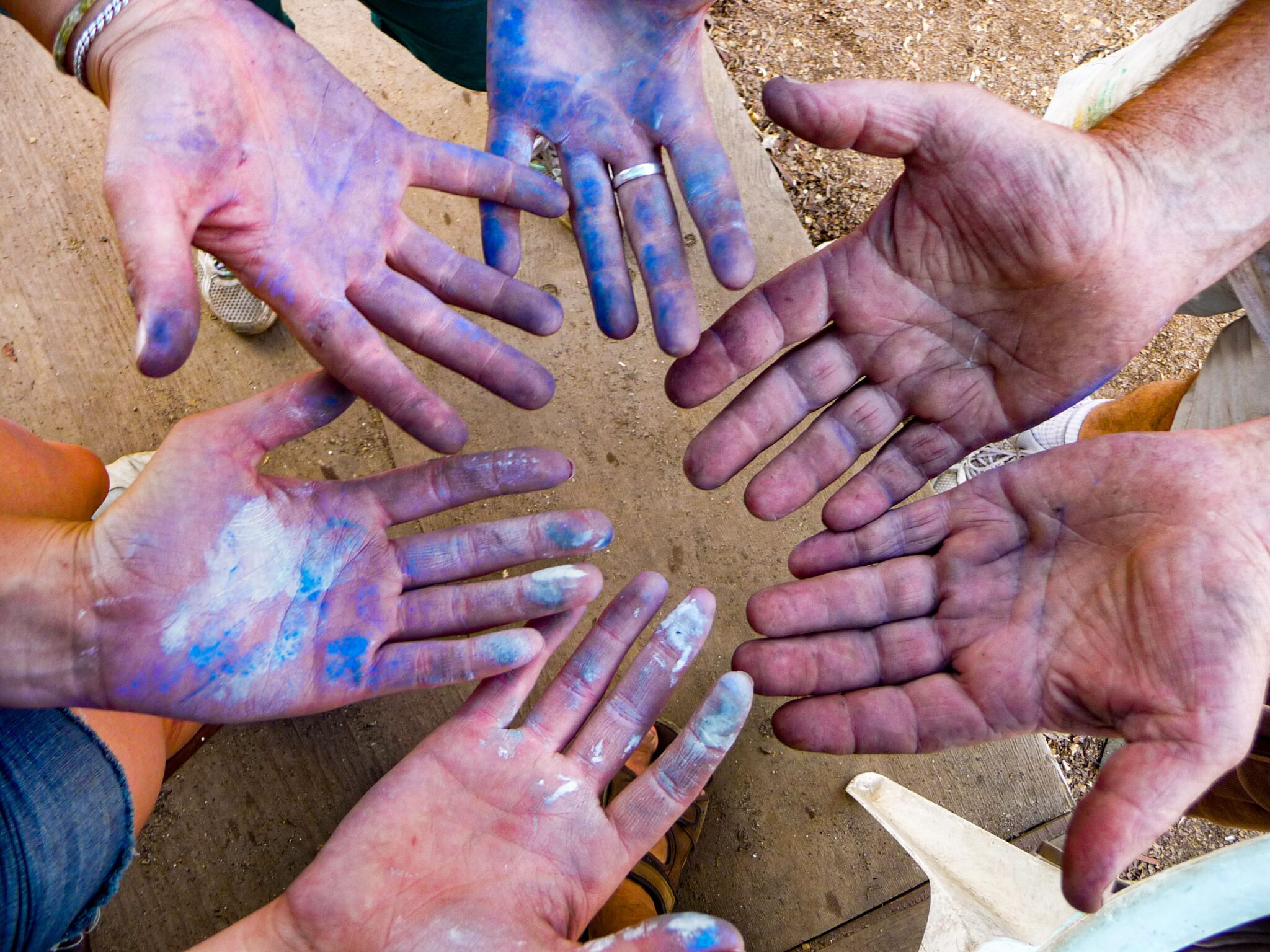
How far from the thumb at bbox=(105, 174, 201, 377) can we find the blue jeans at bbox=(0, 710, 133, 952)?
0.67 m

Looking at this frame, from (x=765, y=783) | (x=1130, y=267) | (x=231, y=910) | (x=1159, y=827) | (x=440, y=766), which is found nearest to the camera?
(x=1159, y=827)

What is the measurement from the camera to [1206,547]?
126 centimetres

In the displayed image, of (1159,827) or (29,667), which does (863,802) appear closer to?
(1159,827)

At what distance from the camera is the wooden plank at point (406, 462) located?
1.88 metres

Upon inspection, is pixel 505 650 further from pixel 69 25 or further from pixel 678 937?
pixel 69 25

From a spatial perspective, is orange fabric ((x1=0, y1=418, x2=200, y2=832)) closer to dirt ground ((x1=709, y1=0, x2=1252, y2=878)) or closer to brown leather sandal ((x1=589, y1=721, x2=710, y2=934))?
brown leather sandal ((x1=589, y1=721, x2=710, y2=934))

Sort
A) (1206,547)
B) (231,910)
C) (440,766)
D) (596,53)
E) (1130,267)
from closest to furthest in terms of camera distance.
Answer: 1. (1206,547)
2. (440,766)
3. (1130,267)
4. (596,53)
5. (231,910)

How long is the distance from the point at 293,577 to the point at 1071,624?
1349 millimetres

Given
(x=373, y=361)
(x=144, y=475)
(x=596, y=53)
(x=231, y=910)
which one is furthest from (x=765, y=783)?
(x=596, y=53)

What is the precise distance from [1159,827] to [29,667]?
1.68 m

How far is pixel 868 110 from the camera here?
1.36 meters

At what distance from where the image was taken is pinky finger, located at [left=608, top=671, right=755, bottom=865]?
1371 millimetres

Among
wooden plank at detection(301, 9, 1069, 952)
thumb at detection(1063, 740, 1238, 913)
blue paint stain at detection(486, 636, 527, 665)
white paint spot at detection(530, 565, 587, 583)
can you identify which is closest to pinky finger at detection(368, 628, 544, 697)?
blue paint stain at detection(486, 636, 527, 665)

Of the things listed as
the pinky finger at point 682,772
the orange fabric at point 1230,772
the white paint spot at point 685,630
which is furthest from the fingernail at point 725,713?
the orange fabric at point 1230,772
